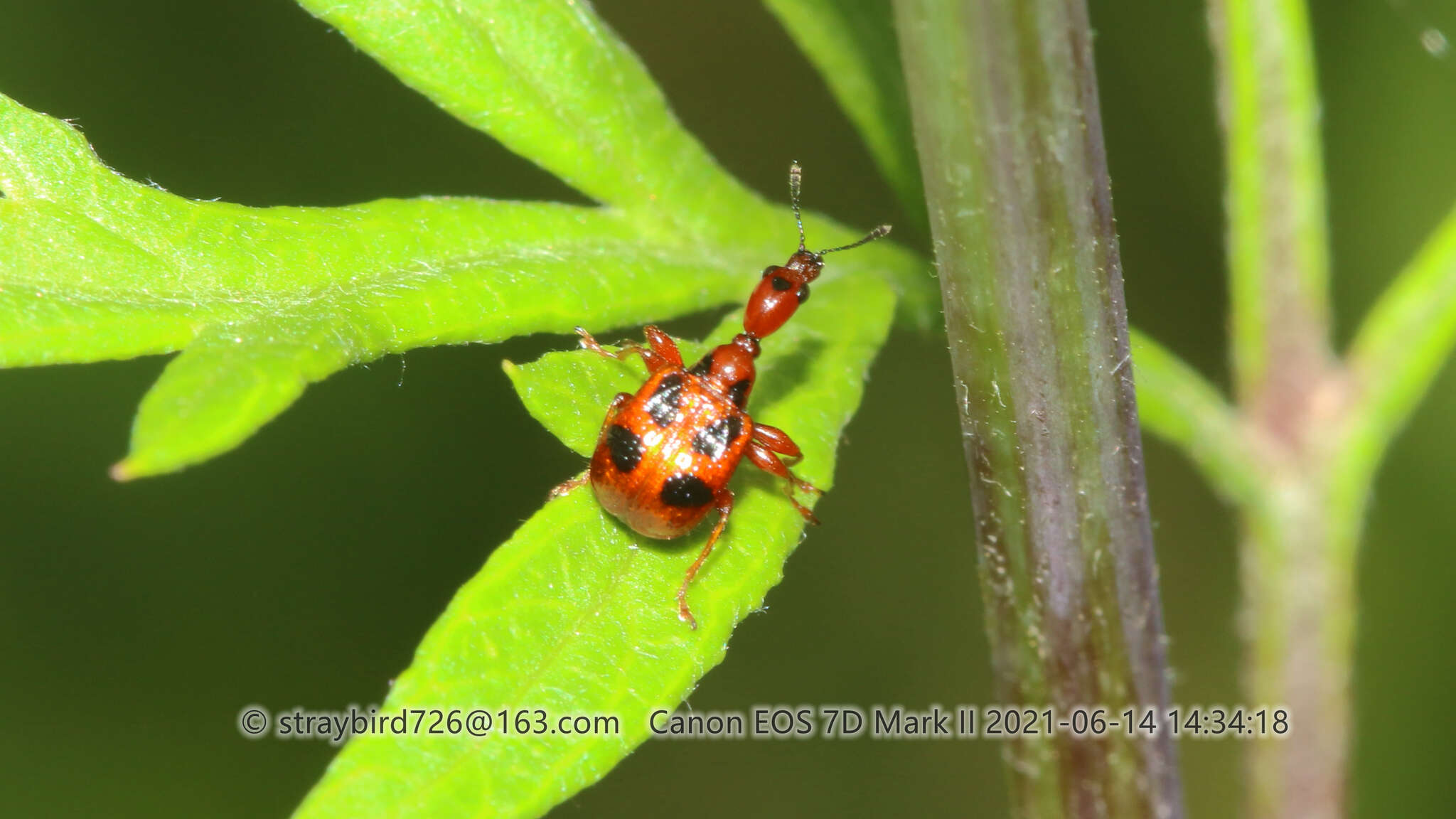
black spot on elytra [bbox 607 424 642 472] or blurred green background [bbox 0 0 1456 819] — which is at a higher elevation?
blurred green background [bbox 0 0 1456 819]

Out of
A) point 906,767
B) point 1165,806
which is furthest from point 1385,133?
point 1165,806

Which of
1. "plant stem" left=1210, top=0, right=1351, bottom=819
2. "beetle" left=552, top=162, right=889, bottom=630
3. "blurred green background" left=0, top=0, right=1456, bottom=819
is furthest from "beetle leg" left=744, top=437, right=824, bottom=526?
"plant stem" left=1210, top=0, right=1351, bottom=819

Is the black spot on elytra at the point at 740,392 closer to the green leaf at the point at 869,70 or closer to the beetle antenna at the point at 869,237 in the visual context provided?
the beetle antenna at the point at 869,237

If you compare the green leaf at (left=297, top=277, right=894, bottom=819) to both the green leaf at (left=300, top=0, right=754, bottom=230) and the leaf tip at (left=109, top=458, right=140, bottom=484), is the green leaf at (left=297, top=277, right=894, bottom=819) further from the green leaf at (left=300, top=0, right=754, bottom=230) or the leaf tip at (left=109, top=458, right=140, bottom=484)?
the leaf tip at (left=109, top=458, right=140, bottom=484)

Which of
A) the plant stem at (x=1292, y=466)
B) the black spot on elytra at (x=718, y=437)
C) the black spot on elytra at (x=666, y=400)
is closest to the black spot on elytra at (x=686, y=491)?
the black spot on elytra at (x=718, y=437)

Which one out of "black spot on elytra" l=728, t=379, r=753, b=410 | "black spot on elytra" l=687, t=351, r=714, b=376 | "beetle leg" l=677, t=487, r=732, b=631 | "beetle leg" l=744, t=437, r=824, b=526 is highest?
"black spot on elytra" l=728, t=379, r=753, b=410

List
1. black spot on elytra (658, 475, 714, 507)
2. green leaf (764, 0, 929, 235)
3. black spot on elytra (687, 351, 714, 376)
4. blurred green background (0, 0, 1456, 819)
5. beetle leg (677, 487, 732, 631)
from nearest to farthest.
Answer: beetle leg (677, 487, 732, 631) < black spot on elytra (658, 475, 714, 507) < green leaf (764, 0, 929, 235) < black spot on elytra (687, 351, 714, 376) < blurred green background (0, 0, 1456, 819)
